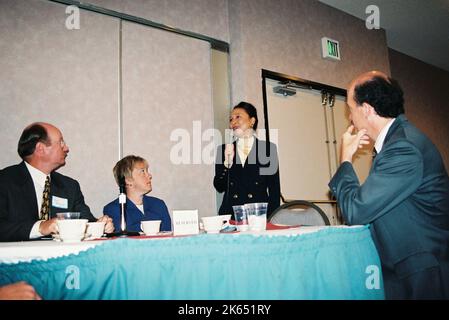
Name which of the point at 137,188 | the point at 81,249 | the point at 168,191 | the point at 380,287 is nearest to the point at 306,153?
the point at 168,191

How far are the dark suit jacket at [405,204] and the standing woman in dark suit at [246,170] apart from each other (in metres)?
1.47

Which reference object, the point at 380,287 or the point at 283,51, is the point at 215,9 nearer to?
the point at 283,51

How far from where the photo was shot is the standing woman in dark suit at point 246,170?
8.92ft

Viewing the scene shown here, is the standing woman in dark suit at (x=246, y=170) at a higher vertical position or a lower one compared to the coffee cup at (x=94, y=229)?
higher

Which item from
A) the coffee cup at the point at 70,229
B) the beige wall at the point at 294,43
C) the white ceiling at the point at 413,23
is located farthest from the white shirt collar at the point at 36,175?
the white ceiling at the point at 413,23

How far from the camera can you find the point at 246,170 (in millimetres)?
2760

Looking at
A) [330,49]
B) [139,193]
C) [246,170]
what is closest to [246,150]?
[246,170]

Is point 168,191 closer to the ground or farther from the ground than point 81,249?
farther from the ground

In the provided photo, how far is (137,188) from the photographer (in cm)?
254

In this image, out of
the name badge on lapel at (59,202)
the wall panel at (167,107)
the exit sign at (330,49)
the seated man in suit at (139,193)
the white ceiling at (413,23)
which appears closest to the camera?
the name badge on lapel at (59,202)

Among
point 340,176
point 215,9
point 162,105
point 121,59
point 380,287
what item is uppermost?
point 215,9

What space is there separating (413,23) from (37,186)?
5499 millimetres

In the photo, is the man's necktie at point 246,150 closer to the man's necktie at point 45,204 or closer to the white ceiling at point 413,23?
the man's necktie at point 45,204

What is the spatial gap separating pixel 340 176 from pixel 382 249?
0.30 m
